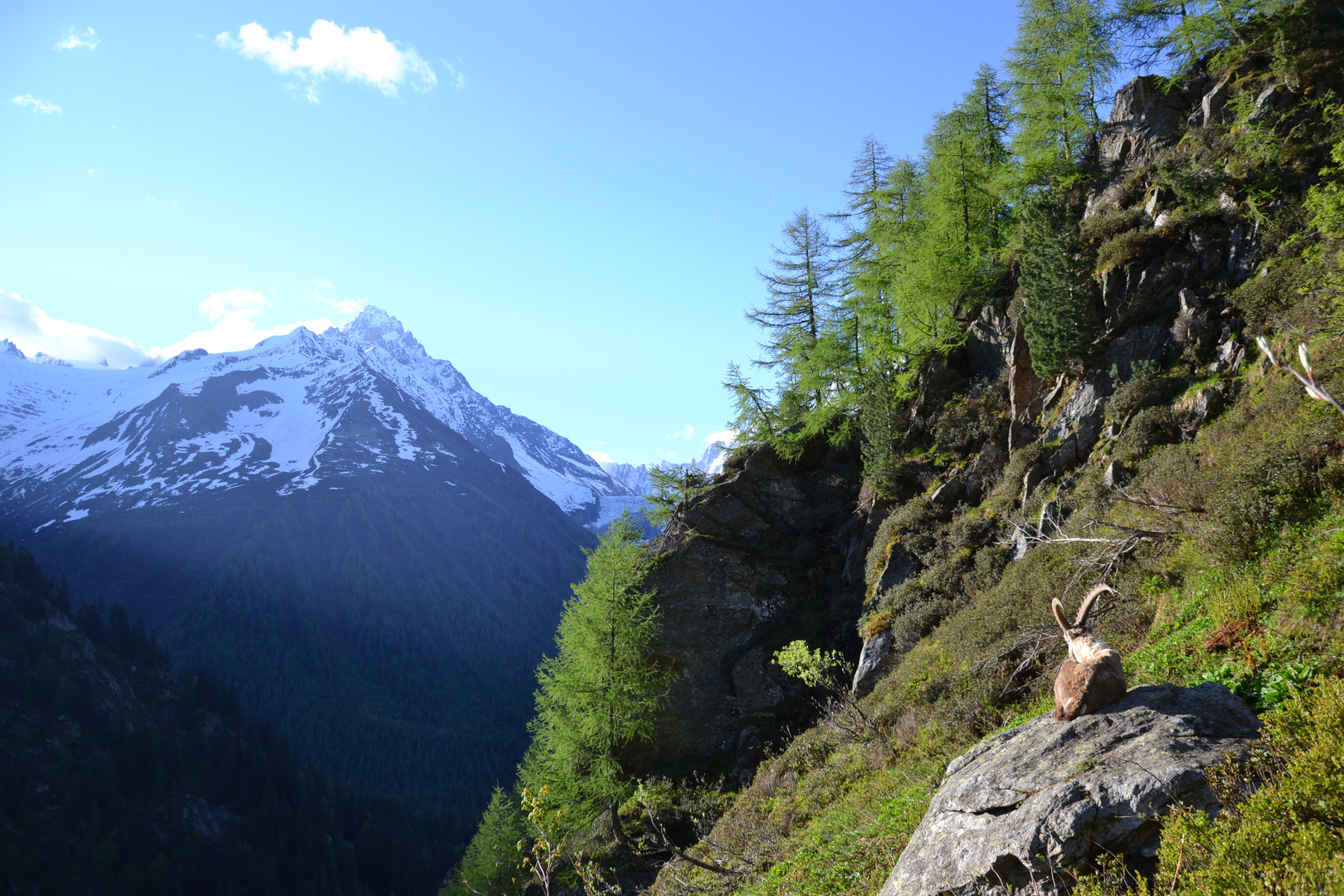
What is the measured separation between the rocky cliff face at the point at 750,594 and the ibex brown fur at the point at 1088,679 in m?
15.0

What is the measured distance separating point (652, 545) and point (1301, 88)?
22.9 m

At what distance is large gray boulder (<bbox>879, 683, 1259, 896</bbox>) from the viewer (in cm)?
488

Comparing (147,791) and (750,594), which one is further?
(147,791)

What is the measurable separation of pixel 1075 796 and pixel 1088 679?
4.34 ft

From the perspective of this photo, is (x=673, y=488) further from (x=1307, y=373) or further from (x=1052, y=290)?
(x=1307, y=373)

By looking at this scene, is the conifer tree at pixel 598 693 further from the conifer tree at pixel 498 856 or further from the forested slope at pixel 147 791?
the forested slope at pixel 147 791

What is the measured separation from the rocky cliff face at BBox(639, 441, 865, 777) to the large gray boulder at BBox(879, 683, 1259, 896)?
1527 cm

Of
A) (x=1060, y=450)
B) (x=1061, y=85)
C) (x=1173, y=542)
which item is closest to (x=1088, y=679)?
(x=1173, y=542)

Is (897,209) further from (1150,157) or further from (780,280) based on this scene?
(1150,157)

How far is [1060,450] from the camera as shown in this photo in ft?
51.8

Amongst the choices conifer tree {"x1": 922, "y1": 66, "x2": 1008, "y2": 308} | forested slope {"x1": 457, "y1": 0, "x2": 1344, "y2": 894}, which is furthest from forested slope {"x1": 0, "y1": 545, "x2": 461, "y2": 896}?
conifer tree {"x1": 922, "y1": 66, "x2": 1008, "y2": 308}

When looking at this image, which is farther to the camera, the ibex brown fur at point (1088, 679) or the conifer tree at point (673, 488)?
the conifer tree at point (673, 488)

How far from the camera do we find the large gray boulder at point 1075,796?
16.0 feet

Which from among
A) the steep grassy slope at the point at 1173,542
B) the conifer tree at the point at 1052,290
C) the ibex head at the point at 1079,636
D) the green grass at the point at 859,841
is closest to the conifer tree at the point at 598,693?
the steep grassy slope at the point at 1173,542
